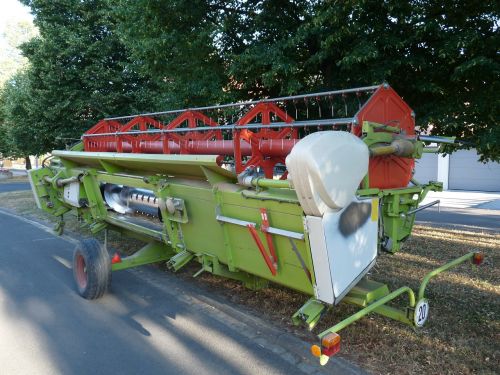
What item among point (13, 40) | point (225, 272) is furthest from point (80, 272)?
point (13, 40)

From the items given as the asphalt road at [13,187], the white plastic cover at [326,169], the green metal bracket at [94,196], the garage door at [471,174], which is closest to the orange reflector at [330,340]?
the white plastic cover at [326,169]

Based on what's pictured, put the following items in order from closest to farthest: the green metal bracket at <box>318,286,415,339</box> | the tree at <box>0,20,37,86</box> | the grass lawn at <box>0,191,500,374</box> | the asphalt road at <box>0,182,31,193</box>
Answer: the green metal bracket at <box>318,286,415,339</box> → the grass lawn at <box>0,191,500,374</box> → the asphalt road at <box>0,182,31,193</box> → the tree at <box>0,20,37,86</box>

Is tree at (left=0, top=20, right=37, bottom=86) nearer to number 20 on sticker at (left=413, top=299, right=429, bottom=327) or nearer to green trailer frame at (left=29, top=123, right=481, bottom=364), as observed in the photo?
green trailer frame at (left=29, top=123, right=481, bottom=364)

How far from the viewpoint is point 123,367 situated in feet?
10.6

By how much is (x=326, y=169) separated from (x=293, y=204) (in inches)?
22.6

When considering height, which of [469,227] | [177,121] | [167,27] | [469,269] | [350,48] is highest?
[167,27]

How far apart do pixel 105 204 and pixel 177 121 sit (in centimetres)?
156

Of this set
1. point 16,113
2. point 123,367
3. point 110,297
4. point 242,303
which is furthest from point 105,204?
point 16,113

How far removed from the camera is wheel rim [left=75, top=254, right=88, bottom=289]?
4680mm

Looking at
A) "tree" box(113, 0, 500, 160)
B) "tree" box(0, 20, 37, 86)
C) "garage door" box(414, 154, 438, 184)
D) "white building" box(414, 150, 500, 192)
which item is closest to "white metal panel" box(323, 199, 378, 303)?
"tree" box(113, 0, 500, 160)

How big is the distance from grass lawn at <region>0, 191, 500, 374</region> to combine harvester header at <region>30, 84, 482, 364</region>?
328mm

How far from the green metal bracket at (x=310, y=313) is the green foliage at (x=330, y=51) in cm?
306

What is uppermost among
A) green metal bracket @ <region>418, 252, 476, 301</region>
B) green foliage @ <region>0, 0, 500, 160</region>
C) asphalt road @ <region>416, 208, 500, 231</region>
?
green foliage @ <region>0, 0, 500, 160</region>

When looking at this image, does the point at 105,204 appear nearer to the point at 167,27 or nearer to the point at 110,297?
the point at 110,297
